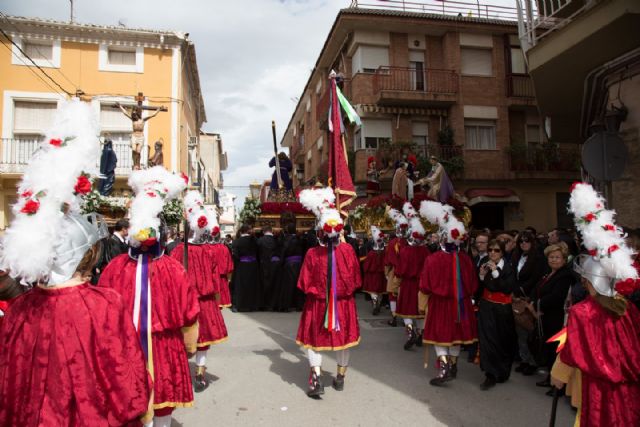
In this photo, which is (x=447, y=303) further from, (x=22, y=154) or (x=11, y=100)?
(x=11, y=100)

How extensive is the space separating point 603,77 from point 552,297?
15.3ft

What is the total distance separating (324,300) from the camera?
Answer: 529 cm

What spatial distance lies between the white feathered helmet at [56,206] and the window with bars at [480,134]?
56.8 ft

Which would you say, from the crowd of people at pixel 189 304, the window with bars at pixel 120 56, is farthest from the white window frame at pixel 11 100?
the crowd of people at pixel 189 304

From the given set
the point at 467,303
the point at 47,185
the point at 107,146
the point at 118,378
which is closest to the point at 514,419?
the point at 467,303

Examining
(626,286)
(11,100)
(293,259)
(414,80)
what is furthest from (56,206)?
(11,100)

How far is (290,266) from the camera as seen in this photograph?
36.5 feet

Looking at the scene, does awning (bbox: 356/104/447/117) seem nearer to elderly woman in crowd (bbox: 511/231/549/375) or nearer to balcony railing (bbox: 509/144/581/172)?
balcony railing (bbox: 509/144/581/172)

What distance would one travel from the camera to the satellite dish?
21.7ft

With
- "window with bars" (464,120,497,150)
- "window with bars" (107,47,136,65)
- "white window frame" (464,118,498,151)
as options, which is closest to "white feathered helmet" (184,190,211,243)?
"white window frame" (464,118,498,151)

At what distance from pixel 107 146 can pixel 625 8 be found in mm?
12964

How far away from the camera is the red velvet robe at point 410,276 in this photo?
293 inches

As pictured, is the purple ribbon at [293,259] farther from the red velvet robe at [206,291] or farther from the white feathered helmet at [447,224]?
the white feathered helmet at [447,224]

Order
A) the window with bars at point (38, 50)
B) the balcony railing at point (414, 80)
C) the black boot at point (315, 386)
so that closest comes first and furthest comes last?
1. the black boot at point (315, 386)
2. the balcony railing at point (414, 80)
3. the window with bars at point (38, 50)
